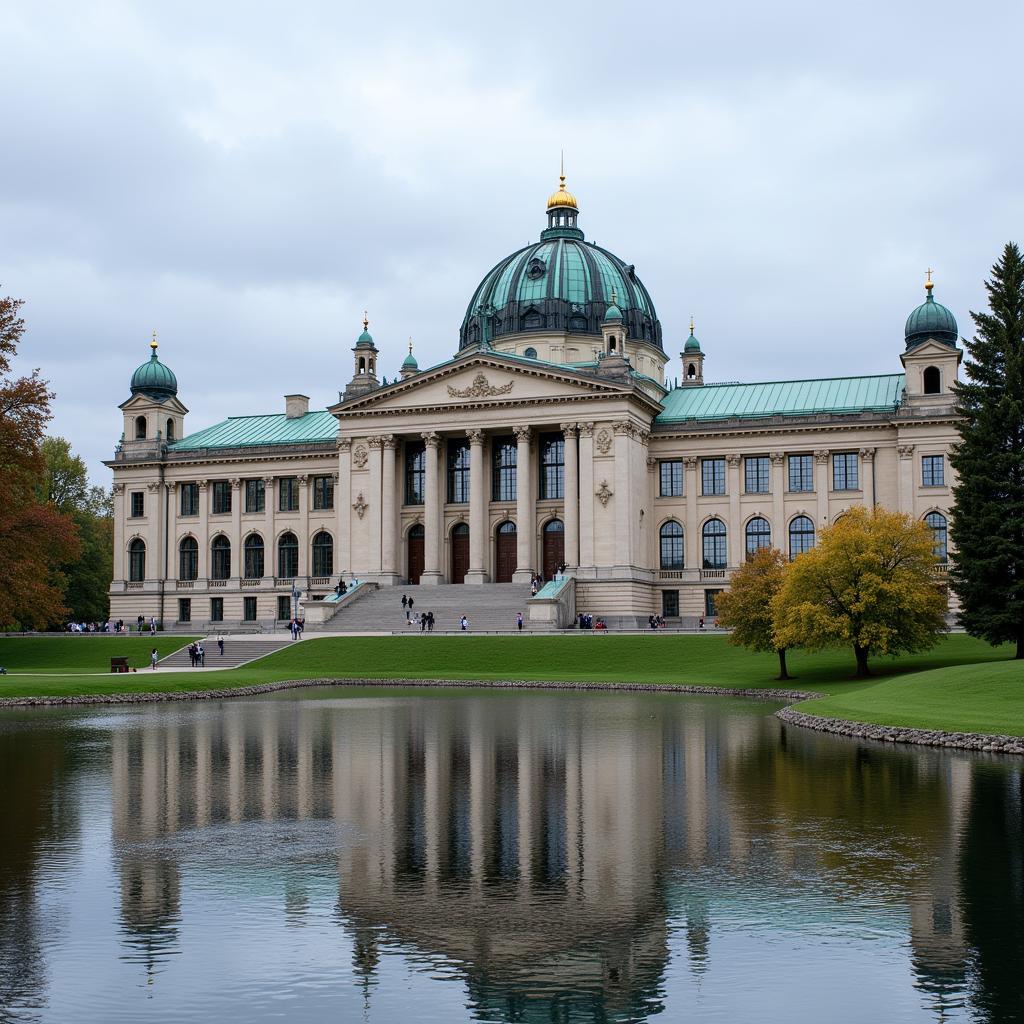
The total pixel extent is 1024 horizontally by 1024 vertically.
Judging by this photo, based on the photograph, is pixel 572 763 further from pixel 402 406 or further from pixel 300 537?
pixel 300 537

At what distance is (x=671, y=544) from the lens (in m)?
101

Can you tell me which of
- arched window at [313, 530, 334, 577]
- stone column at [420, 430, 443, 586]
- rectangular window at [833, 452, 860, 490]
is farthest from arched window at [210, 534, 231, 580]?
rectangular window at [833, 452, 860, 490]

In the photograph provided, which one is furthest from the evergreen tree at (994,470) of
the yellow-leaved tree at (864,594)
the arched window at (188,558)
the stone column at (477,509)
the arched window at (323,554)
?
the arched window at (188,558)

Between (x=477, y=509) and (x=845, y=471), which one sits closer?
(x=845, y=471)

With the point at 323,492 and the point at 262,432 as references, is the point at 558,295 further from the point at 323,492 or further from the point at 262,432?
the point at 262,432

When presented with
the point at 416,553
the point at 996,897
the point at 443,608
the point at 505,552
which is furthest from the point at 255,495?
the point at 996,897

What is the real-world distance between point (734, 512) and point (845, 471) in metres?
8.79

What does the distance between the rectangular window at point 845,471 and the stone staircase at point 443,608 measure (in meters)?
24.9

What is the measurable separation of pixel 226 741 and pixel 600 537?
62.4 meters

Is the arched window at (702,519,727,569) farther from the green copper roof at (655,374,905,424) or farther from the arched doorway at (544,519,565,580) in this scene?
the arched doorway at (544,519,565,580)

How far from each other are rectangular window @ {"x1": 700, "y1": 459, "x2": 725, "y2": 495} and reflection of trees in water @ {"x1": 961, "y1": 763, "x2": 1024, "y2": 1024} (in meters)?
75.6

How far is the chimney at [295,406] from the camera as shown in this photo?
119 m

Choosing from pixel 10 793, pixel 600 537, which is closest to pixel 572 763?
pixel 10 793

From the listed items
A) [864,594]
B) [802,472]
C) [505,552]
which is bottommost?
[864,594]
